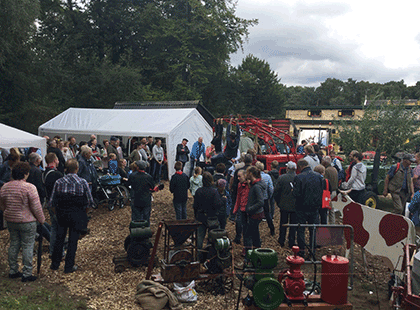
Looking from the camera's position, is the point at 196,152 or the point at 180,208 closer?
the point at 180,208

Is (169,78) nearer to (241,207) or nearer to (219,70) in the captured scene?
(219,70)

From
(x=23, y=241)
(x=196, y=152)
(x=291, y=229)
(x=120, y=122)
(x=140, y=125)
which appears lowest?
(x=291, y=229)

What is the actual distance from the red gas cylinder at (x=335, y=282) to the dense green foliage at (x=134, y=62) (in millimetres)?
19180

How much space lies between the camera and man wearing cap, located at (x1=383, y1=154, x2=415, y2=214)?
831cm

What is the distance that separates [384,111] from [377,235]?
896cm

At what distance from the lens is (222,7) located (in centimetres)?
3384

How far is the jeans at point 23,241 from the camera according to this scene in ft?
16.3

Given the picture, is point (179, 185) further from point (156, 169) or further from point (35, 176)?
point (156, 169)

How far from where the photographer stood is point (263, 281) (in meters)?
4.01

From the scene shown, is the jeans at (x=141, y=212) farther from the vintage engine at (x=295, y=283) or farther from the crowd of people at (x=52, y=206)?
the vintage engine at (x=295, y=283)

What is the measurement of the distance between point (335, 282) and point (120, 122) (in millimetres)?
12385

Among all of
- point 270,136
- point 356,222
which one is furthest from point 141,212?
point 270,136

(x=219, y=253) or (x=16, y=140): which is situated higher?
(x=16, y=140)

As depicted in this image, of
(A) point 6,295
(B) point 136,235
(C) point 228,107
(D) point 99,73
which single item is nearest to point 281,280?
(B) point 136,235
